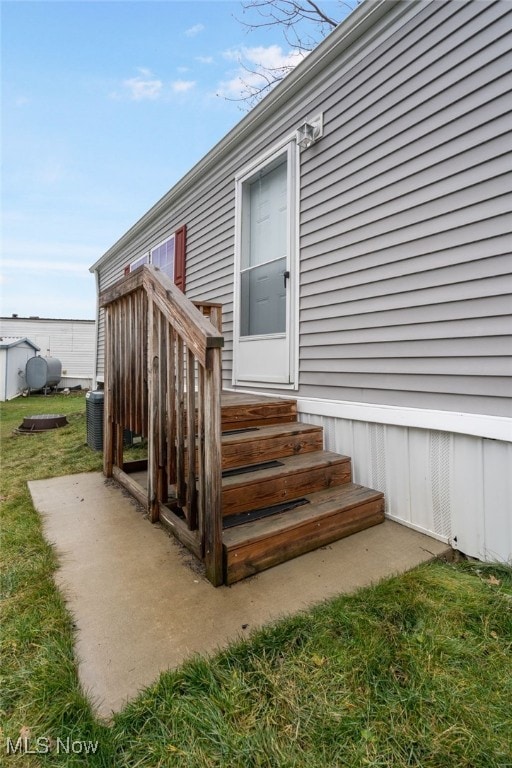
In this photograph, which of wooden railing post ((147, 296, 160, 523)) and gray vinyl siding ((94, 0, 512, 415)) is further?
wooden railing post ((147, 296, 160, 523))

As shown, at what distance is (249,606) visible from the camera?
1587 millimetres

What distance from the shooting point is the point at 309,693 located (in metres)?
1.16

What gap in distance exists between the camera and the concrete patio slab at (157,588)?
4.29ft

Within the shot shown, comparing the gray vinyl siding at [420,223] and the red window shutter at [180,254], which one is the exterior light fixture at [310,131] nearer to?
the gray vinyl siding at [420,223]

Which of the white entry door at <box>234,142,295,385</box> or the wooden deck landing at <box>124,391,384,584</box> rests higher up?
the white entry door at <box>234,142,295,385</box>

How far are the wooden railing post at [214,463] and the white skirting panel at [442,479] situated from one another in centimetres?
132

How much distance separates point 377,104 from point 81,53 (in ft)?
18.0

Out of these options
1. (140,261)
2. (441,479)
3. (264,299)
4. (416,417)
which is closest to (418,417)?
(416,417)

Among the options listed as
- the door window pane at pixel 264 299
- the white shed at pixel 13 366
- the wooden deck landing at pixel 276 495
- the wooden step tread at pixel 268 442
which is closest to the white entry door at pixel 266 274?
the door window pane at pixel 264 299

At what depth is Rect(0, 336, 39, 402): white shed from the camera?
1098cm

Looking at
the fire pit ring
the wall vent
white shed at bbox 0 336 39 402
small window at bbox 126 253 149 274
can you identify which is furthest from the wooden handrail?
white shed at bbox 0 336 39 402

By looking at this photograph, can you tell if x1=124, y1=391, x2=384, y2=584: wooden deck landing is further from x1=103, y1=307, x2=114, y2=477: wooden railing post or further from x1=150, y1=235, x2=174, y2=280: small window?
x1=150, y1=235, x2=174, y2=280: small window

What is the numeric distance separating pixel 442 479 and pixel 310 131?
9.59ft

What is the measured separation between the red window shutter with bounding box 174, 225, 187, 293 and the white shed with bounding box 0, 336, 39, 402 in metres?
8.32
